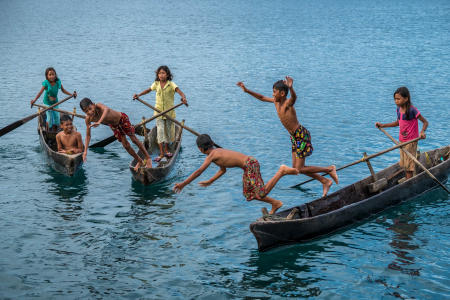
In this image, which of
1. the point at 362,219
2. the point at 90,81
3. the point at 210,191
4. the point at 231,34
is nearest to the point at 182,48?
the point at 231,34

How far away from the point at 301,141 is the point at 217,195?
3.21m

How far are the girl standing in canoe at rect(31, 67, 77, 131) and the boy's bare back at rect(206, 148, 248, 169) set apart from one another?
701 cm

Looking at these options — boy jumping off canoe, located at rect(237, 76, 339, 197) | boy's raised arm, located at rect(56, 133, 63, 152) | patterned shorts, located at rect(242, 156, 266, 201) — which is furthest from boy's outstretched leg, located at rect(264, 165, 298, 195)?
boy's raised arm, located at rect(56, 133, 63, 152)

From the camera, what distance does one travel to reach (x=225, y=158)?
31.9 feet

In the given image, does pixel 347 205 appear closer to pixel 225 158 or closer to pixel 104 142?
pixel 225 158

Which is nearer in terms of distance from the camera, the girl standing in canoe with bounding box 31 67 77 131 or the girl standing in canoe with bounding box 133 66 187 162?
the girl standing in canoe with bounding box 133 66 187 162

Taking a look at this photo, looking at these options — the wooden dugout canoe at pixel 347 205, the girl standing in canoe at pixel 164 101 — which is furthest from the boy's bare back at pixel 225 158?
the girl standing in canoe at pixel 164 101

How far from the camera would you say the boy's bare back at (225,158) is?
9.66m

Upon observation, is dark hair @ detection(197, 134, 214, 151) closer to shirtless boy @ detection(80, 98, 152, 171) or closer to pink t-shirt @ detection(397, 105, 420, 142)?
Result: shirtless boy @ detection(80, 98, 152, 171)

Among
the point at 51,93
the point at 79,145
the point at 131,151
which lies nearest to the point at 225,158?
the point at 131,151

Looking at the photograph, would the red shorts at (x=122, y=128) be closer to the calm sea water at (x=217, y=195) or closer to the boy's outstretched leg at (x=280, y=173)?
the calm sea water at (x=217, y=195)

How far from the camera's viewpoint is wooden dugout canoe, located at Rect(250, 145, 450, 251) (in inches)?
385

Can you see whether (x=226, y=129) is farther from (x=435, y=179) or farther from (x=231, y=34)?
(x=231, y=34)

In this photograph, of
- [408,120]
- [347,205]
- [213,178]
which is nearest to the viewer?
[213,178]
